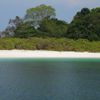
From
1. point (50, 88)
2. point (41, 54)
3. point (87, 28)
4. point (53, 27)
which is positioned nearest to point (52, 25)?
point (53, 27)

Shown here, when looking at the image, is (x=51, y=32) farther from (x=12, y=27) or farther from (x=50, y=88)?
(x=50, y=88)

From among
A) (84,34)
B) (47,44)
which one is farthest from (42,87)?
(84,34)

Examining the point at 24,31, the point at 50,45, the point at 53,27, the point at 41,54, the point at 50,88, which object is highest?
the point at 53,27

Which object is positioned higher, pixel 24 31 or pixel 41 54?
pixel 24 31

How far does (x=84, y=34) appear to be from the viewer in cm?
6019

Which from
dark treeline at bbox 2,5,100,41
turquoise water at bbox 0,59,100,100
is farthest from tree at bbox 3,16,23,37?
turquoise water at bbox 0,59,100,100

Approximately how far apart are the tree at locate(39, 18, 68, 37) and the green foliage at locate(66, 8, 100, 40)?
4225 millimetres

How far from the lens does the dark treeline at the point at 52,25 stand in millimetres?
60469

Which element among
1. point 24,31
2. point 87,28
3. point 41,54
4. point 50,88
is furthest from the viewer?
point 24,31

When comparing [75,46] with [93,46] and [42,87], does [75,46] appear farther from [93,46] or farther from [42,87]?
[42,87]

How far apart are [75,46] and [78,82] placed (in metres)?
32.0

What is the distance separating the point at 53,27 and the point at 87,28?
10.0 metres

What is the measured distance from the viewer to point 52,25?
69938mm

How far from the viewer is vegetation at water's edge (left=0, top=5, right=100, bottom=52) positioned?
181 feet
